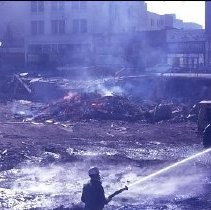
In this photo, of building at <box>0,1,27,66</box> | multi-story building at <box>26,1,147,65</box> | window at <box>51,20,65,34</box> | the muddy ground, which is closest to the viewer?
the muddy ground

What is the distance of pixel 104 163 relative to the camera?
1480 cm

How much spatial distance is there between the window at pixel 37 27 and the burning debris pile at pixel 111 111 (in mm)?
26807

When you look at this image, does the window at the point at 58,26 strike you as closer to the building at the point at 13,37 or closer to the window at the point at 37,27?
the window at the point at 37,27

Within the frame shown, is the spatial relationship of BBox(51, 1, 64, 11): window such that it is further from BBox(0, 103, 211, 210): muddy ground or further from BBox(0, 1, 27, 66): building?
BBox(0, 103, 211, 210): muddy ground

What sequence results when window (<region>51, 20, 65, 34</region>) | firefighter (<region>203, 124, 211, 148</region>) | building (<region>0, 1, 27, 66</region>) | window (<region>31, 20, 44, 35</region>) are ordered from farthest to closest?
window (<region>31, 20, 44, 35</region>) < window (<region>51, 20, 65, 34</region>) < building (<region>0, 1, 27, 66</region>) < firefighter (<region>203, 124, 211, 148</region>)

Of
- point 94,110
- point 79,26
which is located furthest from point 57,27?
point 94,110

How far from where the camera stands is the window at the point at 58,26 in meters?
53.3

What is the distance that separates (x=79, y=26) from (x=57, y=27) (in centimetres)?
295

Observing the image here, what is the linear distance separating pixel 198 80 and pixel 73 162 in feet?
67.1

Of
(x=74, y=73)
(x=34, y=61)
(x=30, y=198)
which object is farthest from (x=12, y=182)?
(x=34, y=61)

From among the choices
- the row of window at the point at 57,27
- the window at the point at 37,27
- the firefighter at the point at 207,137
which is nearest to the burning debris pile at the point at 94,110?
the firefighter at the point at 207,137

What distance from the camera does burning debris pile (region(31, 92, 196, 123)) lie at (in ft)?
82.1

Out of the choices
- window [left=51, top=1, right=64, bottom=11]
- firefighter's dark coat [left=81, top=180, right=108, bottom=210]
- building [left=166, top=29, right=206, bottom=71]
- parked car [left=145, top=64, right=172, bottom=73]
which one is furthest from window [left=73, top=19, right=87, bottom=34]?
firefighter's dark coat [left=81, top=180, right=108, bottom=210]

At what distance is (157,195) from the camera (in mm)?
10883
